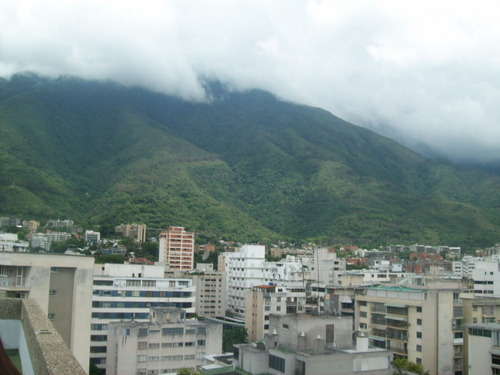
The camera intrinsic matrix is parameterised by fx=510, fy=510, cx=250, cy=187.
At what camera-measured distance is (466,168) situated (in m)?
168

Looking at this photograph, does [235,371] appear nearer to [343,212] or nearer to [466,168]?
[343,212]

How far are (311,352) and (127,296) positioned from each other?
1778 cm

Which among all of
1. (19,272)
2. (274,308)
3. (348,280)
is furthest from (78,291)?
(348,280)

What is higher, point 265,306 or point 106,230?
point 106,230

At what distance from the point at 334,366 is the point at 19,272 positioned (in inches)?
476

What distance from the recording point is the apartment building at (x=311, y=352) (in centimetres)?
1983

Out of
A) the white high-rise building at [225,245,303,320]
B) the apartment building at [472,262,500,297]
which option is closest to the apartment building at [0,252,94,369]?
the apartment building at [472,262,500,297]

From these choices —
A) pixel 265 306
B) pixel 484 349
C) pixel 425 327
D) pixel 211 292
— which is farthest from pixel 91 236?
pixel 484 349

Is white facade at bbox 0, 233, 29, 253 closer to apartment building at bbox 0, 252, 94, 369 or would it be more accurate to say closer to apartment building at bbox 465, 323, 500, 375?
apartment building at bbox 0, 252, 94, 369

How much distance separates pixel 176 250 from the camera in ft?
237

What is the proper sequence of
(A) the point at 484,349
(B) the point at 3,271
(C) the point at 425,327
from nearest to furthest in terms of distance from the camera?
(B) the point at 3,271 < (A) the point at 484,349 < (C) the point at 425,327

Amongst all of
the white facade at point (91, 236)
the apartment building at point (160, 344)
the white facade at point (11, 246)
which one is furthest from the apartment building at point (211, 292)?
the white facade at point (11, 246)

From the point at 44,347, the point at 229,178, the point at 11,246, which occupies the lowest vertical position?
the point at 44,347

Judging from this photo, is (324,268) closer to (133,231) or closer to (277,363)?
(277,363)
